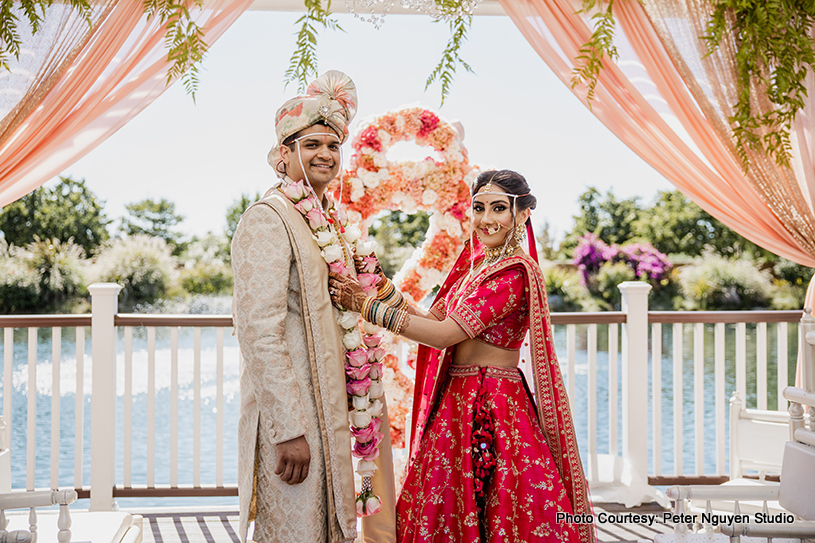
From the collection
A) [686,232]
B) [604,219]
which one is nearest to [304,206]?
[604,219]

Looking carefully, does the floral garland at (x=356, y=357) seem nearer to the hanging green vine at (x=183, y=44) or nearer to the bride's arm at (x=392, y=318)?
the bride's arm at (x=392, y=318)

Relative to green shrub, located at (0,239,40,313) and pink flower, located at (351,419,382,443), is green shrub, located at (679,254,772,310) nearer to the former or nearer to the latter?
pink flower, located at (351,419,382,443)

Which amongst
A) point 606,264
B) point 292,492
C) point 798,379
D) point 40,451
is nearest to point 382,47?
point 606,264

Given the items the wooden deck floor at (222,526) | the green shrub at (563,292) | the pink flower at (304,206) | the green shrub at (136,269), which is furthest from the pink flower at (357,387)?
the green shrub at (136,269)

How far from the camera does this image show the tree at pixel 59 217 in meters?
15.4

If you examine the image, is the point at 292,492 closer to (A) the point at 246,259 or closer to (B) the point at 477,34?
(A) the point at 246,259

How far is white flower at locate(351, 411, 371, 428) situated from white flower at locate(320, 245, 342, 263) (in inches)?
18.8

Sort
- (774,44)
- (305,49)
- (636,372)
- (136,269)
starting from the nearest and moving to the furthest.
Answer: (305,49)
(774,44)
(636,372)
(136,269)

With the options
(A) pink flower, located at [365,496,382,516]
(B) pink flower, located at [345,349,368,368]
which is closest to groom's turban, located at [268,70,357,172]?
(B) pink flower, located at [345,349,368,368]

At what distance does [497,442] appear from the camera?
2266mm

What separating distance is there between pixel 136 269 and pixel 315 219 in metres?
14.5

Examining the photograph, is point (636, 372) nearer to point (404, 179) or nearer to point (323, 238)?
point (404, 179)

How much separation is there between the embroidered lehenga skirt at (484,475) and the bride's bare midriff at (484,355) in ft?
0.09

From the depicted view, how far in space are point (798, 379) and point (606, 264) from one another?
1203 centimetres
